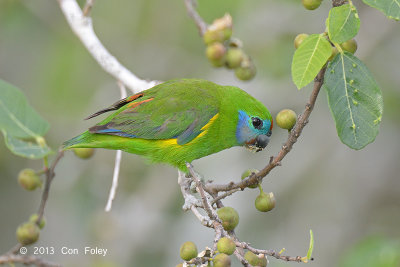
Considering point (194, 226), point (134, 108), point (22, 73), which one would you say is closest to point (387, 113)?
point (194, 226)

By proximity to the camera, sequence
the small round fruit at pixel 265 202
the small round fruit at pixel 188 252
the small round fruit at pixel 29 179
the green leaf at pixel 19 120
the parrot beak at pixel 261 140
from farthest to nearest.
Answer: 1. the parrot beak at pixel 261 140
2. the small round fruit at pixel 29 179
3. the green leaf at pixel 19 120
4. the small round fruit at pixel 265 202
5. the small round fruit at pixel 188 252

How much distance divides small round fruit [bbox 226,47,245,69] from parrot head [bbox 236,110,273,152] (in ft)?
1.01

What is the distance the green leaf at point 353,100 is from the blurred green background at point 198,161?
2.47 m

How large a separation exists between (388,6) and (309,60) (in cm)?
36

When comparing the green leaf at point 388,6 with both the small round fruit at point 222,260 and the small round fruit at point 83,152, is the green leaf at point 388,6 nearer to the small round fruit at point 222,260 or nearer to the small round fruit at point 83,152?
the small round fruit at point 222,260

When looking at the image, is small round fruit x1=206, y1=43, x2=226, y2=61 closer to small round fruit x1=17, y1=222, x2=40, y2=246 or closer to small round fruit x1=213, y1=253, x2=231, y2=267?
small round fruit x1=17, y1=222, x2=40, y2=246

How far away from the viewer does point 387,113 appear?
5.38 meters

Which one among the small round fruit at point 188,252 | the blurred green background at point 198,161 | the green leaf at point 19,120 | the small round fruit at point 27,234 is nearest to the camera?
the small round fruit at point 188,252

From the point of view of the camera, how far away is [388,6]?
2066 millimetres

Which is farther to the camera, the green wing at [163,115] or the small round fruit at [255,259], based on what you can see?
the green wing at [163,115]

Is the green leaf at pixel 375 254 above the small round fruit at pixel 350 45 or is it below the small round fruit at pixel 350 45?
below

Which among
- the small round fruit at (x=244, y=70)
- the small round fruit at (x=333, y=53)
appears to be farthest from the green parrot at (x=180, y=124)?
the small round fruit at (x=333, y=53)

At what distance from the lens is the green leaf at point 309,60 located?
2.17m

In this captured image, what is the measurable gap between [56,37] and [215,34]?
128 inches
